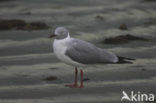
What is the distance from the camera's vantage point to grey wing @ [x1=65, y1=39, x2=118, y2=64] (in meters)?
6.26

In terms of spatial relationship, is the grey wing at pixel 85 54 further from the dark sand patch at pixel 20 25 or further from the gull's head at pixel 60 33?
the dark sand patch at pixel 20 25

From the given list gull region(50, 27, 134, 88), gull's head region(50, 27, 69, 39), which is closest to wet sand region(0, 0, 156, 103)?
gull region(50, 27, 134, 88)

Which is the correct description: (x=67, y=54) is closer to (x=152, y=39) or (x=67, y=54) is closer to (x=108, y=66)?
(x=108, y=66)

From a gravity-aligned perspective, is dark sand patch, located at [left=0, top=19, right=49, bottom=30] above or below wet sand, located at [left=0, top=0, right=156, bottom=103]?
above

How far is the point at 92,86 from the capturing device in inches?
243

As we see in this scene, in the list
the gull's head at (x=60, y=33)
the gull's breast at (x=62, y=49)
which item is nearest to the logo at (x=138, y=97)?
the gull's breast at (x=62, y=49)

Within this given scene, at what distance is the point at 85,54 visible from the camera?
6289 millimetres

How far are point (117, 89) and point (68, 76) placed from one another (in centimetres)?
93

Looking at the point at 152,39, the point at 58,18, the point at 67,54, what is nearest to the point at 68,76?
the point at 67,54

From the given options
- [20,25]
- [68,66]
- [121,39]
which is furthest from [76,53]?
[20,25]

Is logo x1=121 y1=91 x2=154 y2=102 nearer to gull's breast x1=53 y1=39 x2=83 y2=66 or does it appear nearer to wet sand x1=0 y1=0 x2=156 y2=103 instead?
wet sand x1=0 y1=0 x2=156 y2=103

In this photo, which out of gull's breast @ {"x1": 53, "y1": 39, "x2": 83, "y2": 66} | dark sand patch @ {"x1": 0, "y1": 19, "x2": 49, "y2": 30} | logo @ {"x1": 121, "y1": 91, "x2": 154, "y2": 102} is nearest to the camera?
logo @ {"x1": 121, "y1": 91, "x2": 154, "y2": 102}

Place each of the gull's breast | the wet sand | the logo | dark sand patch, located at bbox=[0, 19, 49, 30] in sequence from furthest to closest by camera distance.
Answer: dark sand patch, located at bbox=[0, 19, 49, 30] < the gull's breast < the wet sand < the logo

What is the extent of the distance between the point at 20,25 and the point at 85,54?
10.9 feet
